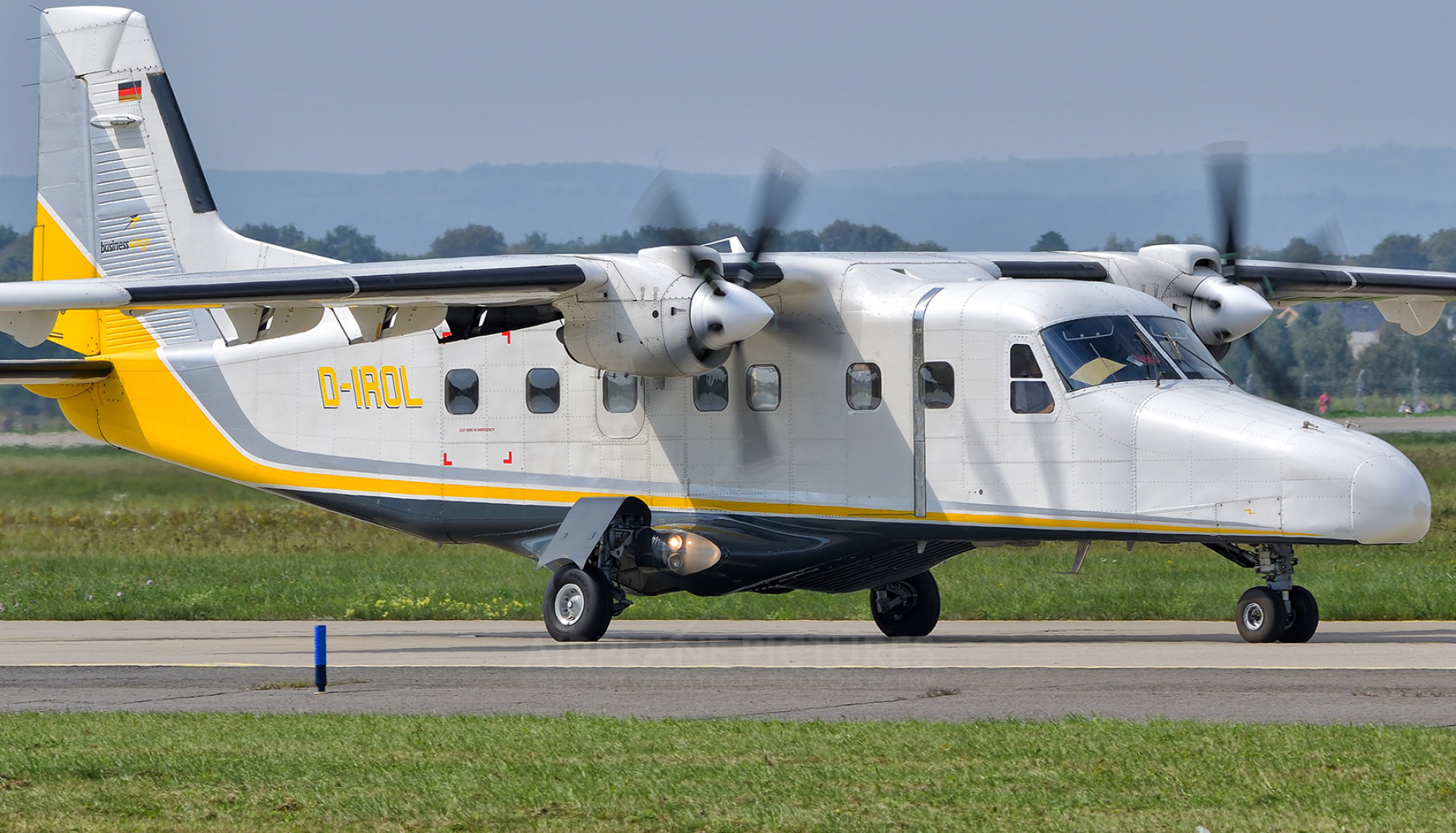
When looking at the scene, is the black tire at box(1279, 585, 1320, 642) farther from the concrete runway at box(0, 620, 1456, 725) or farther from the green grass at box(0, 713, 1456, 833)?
the green grass at box(0, 713, 1456, 833)

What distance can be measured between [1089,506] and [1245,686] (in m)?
3.67

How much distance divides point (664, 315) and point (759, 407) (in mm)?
1707

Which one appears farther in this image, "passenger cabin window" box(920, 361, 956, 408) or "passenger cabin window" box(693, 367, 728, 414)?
"passenger cabin window" box(693, 367, 728, 414)

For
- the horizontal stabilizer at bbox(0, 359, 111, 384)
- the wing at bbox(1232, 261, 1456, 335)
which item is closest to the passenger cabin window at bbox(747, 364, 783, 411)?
the wing at bbox(1232, 261, 1456, 335)

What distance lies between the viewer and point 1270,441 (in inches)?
615

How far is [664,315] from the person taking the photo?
17.5 metres

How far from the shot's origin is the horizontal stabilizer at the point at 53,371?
20969 mm

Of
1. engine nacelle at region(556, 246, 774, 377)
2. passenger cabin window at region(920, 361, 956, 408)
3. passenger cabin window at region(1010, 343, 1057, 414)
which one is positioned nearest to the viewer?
passenger cabin window at region(1010, 343, 1057, 414)

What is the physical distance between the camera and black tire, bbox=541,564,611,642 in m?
18.1

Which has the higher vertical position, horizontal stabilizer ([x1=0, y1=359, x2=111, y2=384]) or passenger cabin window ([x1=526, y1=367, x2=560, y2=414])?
horizontal stabilizer ([x1=0, y1=359, x2=111, y2=384])

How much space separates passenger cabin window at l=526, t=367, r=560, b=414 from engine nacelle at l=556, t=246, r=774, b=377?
1469 millimetres

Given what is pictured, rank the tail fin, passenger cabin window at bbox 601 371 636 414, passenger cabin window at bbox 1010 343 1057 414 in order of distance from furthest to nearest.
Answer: the tail fin
passenger cabin window at bbox 601 371 636 414
passenger cabin window at bbox 1010 343 1057 414

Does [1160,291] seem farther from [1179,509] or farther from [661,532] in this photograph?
[661,532]

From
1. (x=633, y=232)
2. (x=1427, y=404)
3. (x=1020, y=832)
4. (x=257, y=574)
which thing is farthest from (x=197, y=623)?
(x=1427, y=404)
